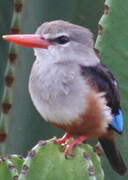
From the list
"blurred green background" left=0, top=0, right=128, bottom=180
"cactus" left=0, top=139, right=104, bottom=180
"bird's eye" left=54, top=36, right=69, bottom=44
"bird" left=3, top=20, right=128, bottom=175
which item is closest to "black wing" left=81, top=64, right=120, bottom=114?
"bird" left=3, top=20, right=128, bottom=175

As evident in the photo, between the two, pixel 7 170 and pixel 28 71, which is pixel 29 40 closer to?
pixel 7 170

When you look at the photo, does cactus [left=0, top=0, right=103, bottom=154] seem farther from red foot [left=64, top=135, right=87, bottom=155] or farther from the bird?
red foot [left=64, top=135, right=87, bottom=155]

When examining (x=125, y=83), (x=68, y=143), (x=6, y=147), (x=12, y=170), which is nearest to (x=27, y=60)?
(x=6, y=147)

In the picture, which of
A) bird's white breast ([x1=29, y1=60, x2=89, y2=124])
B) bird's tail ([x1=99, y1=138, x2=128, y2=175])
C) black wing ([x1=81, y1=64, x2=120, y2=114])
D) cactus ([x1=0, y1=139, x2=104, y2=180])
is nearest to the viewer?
cactus ([x1=0, y1=139, x2=104, y2=180])

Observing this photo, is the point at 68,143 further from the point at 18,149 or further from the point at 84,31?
the point at 18,149

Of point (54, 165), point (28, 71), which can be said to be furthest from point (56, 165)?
point (28, 71)

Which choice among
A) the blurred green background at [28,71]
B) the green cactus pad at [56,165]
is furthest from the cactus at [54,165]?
the blurred green background at [28,71]

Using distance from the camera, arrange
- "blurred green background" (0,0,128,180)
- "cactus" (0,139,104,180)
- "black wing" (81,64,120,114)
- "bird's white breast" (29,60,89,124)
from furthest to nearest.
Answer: "blurred green background" (0,0,128,180) → "black wing" (81,64,120,114) → "bird's white breast" (29,60,89,124) → "cactus" (0,139,104,180)
